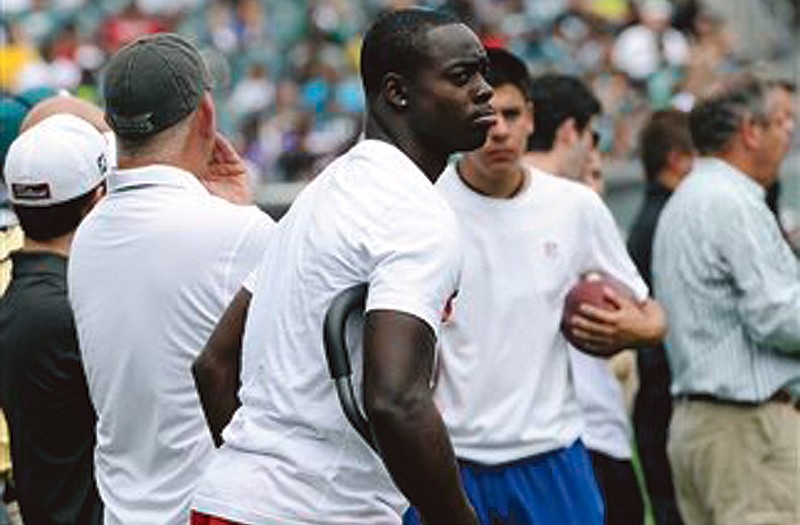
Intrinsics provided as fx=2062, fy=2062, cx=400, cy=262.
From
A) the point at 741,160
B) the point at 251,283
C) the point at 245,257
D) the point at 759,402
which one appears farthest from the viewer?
the point at 741,160

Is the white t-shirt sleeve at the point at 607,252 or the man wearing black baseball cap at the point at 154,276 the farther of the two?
the white t-shirt sleeve at the point at 607,252

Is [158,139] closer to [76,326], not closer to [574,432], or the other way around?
[76,326]

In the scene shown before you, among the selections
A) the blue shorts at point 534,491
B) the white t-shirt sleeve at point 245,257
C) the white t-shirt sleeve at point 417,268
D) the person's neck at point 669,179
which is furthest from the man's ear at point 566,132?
the white t-shirt sleeve at point 417,268

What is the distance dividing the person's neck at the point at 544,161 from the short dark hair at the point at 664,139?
4.99ft

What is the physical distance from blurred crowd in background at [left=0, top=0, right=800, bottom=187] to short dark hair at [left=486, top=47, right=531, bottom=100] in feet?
38.0

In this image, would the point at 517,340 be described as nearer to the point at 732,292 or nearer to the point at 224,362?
the point at 732,292

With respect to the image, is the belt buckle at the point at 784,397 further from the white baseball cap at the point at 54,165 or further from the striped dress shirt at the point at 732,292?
the white baseball cap at the point at 54,165

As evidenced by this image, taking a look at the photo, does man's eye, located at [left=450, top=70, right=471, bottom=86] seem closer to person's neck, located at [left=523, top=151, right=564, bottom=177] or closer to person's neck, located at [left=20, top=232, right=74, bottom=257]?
person's neck, located at [left=20, top=232, right=74, bottom=257]

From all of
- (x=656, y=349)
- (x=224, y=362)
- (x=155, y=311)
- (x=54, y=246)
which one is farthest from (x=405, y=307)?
(x=656, y=349)

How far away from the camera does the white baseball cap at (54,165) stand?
18.3ft

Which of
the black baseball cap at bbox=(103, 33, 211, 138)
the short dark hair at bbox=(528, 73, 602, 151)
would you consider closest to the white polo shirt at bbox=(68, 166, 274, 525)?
the black baseball cap at bbox=(103, 33, 211, 138)

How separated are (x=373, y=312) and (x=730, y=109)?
401 centimetres

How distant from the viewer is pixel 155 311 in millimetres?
4961

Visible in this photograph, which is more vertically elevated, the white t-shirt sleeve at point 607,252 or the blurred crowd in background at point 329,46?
the white t-shirt sleeve at point 607,252
